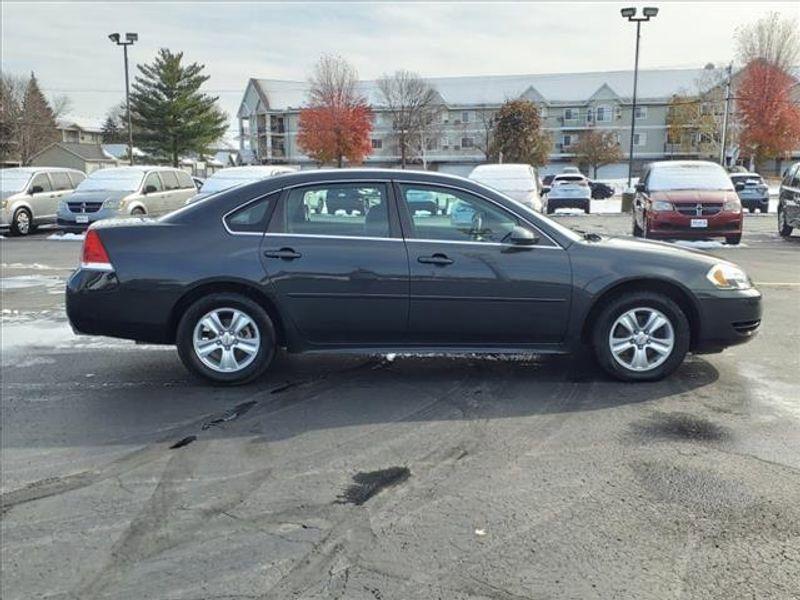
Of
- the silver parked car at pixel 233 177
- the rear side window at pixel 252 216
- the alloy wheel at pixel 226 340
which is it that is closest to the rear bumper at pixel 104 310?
the alloy wheel at pixel 226 340

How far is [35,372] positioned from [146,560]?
346 cm

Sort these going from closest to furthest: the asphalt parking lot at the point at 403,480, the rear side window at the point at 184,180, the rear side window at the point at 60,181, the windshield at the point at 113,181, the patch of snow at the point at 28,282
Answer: the asphalt parking lot at the point at 403,480
the patch of snow at the point at 28,282
the windshield at the point at 113,181
the rear side window at the point at 184,180
the rear side window at the point at 60,181

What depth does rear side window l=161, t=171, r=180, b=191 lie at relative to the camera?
1923 cm

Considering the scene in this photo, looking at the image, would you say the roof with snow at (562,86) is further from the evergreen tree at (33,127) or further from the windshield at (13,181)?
the windshield at (13,181)

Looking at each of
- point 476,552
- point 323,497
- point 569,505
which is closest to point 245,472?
point 323,497

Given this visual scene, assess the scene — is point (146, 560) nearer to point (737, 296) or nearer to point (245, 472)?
point (245, 472)

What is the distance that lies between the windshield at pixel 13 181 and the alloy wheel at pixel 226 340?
53.9 ft

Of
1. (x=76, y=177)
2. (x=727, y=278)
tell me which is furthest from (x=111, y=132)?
(x=727, y=278)

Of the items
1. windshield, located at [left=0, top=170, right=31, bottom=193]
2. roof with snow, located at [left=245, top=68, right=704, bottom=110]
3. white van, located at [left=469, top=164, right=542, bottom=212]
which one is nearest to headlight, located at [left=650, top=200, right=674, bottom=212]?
white van, located at [left=469, top=164, right=542, bottom=212]

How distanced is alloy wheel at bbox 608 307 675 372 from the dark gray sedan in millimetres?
10

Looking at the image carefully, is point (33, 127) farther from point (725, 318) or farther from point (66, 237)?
point (725, 318)

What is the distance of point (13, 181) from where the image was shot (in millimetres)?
19562

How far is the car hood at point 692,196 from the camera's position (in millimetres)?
13490

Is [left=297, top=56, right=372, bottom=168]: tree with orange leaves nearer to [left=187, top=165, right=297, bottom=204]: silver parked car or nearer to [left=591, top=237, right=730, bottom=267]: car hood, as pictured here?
[left=187, top=165, right=297, bottom=204]: silver parked car
